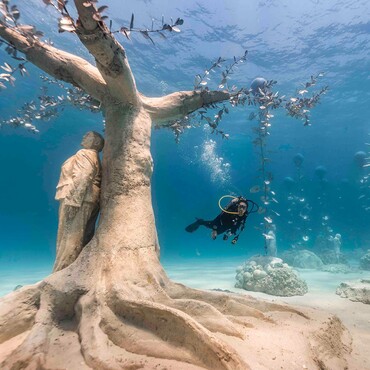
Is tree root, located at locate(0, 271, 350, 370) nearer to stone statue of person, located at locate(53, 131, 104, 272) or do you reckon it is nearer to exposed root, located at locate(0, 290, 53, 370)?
exposed root, located at locate(0, 290, 53, 370)

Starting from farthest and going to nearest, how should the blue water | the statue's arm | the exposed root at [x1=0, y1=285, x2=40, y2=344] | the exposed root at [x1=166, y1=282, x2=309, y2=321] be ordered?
1. the blue water
2. the statue's arm
3. the exposed root at [x1=166, y1=282, x2=309, y2=321]
4. the exposed root at [x1=0, y1=285, x2=40, y2=344]

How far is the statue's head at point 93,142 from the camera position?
451 centimetres

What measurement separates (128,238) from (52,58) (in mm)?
3134

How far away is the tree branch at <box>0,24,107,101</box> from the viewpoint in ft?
13.3

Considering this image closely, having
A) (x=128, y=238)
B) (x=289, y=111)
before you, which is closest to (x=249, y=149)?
(x=289, y=111)

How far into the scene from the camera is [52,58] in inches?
168

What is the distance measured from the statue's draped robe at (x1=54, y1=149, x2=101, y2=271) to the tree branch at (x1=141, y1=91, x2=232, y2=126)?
1.81 meters

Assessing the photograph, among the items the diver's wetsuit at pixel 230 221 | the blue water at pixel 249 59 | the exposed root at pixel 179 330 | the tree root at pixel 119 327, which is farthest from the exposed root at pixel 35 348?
the blue water at pixel 249 59

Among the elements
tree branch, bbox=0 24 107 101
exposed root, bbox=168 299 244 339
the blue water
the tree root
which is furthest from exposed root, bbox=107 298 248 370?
the blue water

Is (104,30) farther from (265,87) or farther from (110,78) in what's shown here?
(265,87)

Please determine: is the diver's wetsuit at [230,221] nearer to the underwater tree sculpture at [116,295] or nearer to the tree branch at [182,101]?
the underwater tree sculpture at [116,295]

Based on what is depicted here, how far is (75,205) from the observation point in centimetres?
375

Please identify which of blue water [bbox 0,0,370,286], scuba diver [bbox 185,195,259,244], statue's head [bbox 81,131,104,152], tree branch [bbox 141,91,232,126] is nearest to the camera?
scuba diver [bbox 185,195,259,244]

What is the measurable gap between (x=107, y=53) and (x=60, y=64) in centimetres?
157
